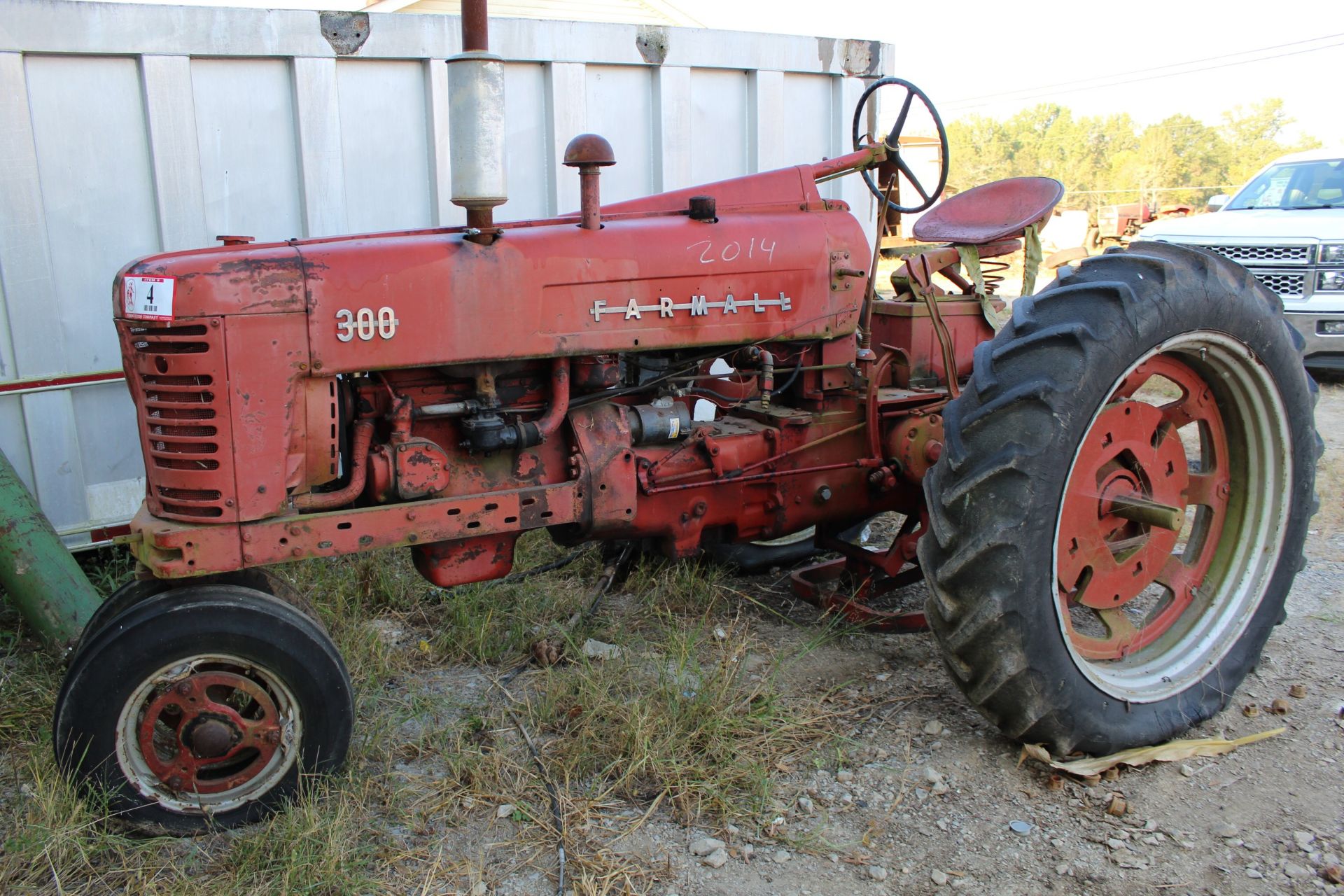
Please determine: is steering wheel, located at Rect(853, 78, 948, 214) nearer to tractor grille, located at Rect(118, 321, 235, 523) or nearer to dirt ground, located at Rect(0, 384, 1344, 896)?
dirt ground, located at Rect(0, 384, 1344, 896)

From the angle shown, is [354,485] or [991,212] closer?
[354,485]

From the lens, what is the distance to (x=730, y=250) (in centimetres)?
298

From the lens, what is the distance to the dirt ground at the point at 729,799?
234cm

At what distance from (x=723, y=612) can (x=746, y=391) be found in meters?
0.87

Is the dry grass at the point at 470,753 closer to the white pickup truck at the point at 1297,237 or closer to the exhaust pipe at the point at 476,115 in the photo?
the exhaust pipe at the point at 476,115

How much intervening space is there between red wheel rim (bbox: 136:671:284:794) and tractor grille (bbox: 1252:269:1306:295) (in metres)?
7.91

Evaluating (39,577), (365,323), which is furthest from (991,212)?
(39,577)

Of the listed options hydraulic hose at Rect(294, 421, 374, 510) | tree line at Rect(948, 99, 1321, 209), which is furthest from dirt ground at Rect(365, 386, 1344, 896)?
tree line at Rect(948, 99, 1321, 209)

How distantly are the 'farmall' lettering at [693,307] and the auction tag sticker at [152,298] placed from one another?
103 centimetres

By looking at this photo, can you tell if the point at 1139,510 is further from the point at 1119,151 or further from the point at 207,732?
the point at 1119,151

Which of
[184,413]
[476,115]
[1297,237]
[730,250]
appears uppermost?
[476,115]

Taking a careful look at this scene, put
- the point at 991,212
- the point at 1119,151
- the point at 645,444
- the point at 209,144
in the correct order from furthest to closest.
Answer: the point at 1119,151
the point at 209,144
the point at 991,212
the point at 645,444

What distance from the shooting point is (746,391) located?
3453 millimetres

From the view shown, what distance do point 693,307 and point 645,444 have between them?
1.52ft
